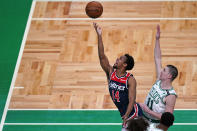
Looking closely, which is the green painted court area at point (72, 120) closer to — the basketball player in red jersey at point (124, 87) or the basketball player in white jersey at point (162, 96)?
the basketball player in red jersey at point (124, 87)

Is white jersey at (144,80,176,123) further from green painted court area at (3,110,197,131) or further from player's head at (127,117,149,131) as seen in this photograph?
green painted court area at (3,110,197,131)

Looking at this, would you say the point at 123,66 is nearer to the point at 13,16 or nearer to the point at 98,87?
the point at 98,87

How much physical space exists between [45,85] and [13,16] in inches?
120

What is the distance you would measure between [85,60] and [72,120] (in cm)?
182

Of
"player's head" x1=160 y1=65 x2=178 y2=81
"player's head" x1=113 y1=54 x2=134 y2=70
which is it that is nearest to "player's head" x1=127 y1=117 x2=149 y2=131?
"player's head" x1=160 y1=65 x2=178 y2=81

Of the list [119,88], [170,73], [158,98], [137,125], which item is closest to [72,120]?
[119,88]

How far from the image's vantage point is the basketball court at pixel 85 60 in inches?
314

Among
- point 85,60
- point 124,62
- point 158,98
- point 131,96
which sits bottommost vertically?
point 85,60

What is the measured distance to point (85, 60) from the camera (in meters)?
9.29

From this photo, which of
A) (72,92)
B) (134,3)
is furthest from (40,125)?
(134,3)

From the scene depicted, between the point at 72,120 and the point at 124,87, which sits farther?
the point at 72,120

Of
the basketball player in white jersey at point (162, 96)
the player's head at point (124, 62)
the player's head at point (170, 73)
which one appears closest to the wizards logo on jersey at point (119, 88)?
the player's head at point (124, 62)

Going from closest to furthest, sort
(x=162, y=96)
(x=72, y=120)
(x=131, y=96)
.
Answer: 1. (x=162, y=96)
2. (x=131, y=96)
3. (x=72, y=120)

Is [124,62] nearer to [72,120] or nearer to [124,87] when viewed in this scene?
[124,87]
